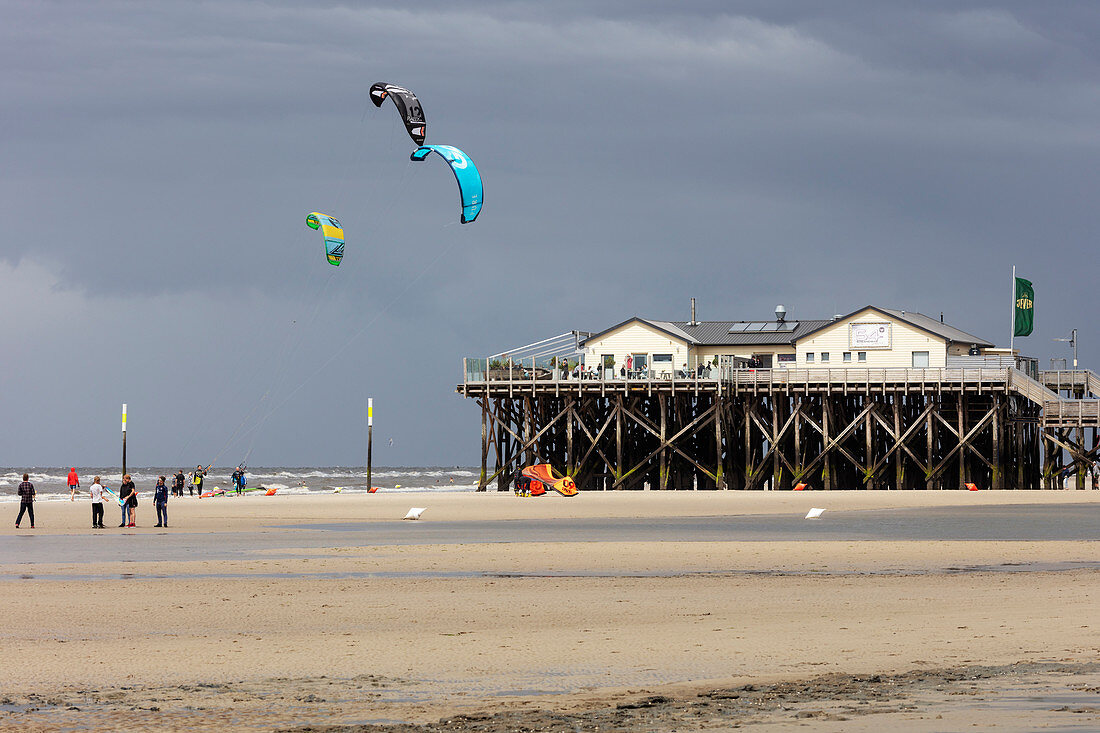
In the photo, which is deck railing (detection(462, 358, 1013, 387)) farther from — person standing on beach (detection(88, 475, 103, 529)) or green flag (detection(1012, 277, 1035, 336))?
person standing on beach (detection(88, 475, 103, 529))

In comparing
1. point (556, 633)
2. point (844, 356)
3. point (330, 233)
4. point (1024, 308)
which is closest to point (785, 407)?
point (844, 356)

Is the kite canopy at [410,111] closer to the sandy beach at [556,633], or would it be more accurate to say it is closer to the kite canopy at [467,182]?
the kite canopy at [467,182]

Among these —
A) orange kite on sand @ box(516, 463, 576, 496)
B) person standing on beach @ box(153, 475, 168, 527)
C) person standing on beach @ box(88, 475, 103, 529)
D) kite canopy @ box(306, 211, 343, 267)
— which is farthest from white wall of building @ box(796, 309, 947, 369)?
person standing on beach @ box(88, 475, 103, 529)

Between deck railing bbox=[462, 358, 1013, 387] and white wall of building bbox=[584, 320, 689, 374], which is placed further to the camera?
white wall of building bbox=[584, 320, 689, 374]

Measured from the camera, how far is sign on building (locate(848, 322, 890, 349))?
47625mm

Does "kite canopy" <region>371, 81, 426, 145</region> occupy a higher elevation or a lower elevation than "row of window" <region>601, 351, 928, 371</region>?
higher

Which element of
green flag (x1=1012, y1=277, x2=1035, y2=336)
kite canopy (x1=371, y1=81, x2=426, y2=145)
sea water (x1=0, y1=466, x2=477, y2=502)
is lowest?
sea water (x1=0, y1=466, x2=477, y2=502)

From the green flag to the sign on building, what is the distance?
6040 mm

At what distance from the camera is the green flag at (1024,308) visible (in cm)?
5000

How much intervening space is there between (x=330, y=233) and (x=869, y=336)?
20.8m

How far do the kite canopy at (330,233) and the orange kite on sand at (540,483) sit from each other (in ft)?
33.0

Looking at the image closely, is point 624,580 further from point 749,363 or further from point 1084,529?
point 749,363

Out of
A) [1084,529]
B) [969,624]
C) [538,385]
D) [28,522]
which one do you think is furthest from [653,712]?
[538,385]

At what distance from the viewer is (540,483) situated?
43.2 meters
